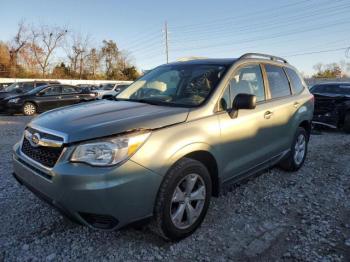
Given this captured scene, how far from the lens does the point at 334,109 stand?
9195mm

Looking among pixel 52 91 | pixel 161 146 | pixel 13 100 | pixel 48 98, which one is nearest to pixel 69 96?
pixel 52 91

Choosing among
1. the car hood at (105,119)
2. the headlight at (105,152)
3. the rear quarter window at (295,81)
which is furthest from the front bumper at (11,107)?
the headlight at (105,152)

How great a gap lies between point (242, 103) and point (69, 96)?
1359 centimetres

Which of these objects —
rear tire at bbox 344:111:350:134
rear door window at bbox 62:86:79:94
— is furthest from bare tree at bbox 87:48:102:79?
rear tire at bbox 344:111:350:134

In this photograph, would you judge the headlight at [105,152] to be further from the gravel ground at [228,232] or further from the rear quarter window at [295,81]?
the rear quarter window at [295,81]

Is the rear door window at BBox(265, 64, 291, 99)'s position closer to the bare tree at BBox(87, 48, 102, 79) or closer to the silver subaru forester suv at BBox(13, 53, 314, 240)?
the silver subaru forester suv at BBox(13, 53, 314, 240)

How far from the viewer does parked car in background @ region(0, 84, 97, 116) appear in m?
14.2

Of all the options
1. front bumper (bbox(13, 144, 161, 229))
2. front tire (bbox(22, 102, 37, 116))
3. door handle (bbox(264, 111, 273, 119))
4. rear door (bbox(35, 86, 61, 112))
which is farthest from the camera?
rear door (bbox(35, 86, 61, 112))

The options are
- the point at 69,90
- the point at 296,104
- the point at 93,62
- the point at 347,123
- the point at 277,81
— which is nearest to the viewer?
the point at 277,81

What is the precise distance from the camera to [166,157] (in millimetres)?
2748

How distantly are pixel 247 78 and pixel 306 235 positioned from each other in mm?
1926

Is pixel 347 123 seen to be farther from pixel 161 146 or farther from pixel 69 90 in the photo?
pixel 69 90

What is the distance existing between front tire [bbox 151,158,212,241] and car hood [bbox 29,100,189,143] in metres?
0.45

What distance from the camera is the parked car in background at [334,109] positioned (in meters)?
9.12
